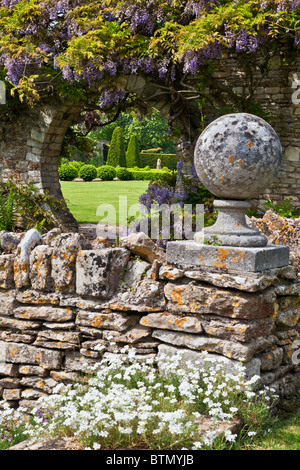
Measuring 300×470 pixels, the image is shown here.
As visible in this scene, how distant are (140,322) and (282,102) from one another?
17.3 feet

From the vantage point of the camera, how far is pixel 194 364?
276cm

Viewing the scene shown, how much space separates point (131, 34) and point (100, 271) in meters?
5.25

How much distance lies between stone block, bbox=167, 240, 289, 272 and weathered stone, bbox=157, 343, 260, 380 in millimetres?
490

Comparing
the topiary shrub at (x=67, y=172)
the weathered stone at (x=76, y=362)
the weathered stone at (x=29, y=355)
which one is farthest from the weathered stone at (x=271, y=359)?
the topiary shrub at (x=67, y=172)

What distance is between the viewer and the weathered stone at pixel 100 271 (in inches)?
119

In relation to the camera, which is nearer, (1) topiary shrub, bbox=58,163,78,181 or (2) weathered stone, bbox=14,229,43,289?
(2) weathered stone, bbox=14,229,43,289

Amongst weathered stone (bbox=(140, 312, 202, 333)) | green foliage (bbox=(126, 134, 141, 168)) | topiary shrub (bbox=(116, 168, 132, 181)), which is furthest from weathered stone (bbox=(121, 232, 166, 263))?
green foliage (bbox=(126, 134, 141, 168))

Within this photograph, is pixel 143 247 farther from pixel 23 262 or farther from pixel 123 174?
pixel 123 174

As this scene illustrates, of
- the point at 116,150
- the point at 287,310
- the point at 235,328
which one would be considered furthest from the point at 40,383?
the point at 116,150

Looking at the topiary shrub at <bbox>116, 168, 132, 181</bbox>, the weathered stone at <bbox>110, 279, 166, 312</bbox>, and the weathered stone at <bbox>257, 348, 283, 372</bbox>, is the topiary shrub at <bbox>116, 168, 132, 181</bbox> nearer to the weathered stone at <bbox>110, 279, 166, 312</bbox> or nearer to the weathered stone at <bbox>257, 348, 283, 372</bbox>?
the weathered stone at <bbox>110, 279, 166, 312</bbox>

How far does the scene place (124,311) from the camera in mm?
3043

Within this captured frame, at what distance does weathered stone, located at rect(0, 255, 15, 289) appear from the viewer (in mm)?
3418

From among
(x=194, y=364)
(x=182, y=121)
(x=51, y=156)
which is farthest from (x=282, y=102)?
(x=194, y=364)

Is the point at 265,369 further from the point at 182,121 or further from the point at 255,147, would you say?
the point at 182,121
